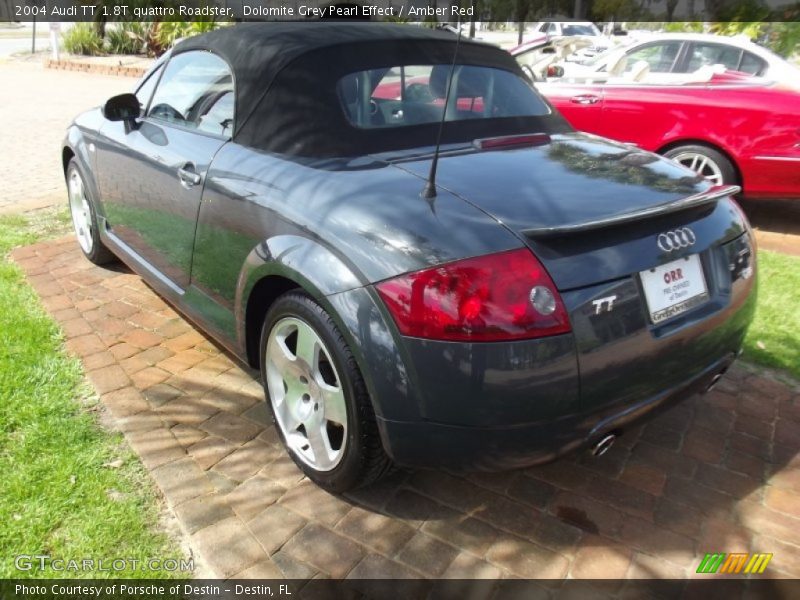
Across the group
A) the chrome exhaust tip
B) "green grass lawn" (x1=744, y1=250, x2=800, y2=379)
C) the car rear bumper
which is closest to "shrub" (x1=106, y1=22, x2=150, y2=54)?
"green grass lawn" (x1=744, y1=250, x2=800, y2=379)

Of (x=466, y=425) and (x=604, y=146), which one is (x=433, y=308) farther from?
(x=604, y=146)

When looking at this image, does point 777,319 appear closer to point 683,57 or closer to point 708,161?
point 708,161

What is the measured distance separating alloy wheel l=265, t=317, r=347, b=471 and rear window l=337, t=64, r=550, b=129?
92 centimetres

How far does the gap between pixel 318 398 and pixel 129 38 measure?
877 inches

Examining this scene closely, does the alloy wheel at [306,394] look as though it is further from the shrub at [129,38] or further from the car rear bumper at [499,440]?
the shrub at [129,38]

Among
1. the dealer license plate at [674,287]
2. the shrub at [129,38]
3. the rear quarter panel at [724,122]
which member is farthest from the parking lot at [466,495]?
the shrub at [129,38]

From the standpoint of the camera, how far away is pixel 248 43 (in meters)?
3.08

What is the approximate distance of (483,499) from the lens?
2.61 m

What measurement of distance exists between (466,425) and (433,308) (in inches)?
14.9

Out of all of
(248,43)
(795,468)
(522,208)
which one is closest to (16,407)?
(248,43)

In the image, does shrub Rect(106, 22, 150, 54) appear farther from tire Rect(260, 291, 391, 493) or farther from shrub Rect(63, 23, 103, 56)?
tire Rect(260, 291, 391, 493)

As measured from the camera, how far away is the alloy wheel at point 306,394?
2422 mm

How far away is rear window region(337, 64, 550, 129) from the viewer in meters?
2.83

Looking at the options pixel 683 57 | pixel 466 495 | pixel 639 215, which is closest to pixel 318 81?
pixel 639 215
